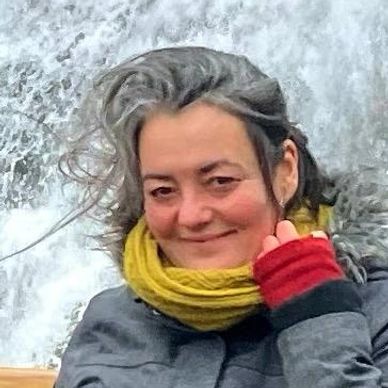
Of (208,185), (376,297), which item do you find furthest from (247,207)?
(376,297)

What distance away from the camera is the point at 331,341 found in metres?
1.23

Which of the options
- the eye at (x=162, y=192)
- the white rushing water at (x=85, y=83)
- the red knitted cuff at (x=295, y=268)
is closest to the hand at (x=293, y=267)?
the red knitted cuff at (x=295, y=268)

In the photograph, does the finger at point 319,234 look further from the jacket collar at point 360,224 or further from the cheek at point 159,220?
the cheek at point 159,220

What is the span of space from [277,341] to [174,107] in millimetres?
246

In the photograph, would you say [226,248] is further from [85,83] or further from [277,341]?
[85,83]

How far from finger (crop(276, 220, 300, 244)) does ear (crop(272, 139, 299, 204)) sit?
0.12 feet

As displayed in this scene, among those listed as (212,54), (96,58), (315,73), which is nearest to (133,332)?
(212,54)

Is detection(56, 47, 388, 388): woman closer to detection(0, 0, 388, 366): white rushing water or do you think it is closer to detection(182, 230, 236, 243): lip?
detection(182, 230, 236, 243): lip

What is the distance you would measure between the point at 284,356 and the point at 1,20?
195 cm

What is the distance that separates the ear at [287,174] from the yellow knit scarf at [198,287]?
25 mm

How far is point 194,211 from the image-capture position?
1.29 metres

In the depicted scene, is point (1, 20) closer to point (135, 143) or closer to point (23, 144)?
point (23, 144)

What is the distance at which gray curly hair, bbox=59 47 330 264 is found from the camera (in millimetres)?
1308

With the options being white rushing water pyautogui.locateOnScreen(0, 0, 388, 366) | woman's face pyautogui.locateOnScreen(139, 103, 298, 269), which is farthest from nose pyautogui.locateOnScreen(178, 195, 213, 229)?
white rushing water pyautogui.locateOnScreen(0, 0, 388, 366)
